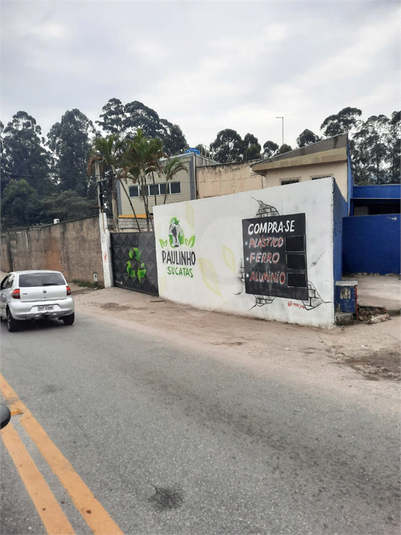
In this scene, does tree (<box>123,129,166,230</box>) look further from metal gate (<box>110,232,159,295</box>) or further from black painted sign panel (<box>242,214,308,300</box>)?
black painted sign panel (<box>242,214,308,300</box>)

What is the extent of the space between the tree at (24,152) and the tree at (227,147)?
33090mm

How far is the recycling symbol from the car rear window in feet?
16.7

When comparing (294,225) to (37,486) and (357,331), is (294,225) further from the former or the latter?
(37,486)

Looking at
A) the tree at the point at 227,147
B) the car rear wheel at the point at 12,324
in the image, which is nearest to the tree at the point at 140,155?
the car rear wheel at the point at 12,324

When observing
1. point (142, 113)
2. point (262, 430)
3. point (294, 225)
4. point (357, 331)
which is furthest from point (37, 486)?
point (142, 113)

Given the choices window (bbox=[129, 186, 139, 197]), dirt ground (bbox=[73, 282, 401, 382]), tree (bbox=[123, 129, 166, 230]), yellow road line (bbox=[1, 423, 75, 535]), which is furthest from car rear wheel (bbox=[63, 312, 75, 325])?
window (bbox=[129, 186, 139, 197])

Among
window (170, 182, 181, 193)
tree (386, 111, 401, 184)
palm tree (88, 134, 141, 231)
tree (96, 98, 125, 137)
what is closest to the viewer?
palm tree (88, 134, 141, 231)

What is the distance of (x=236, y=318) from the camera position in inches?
396

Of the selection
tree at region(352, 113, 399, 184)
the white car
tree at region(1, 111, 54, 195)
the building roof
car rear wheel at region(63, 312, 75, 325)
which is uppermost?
tree at region(1, 111, 54, 195)

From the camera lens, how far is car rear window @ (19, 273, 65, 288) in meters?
9.53

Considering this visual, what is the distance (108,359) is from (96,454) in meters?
3.22

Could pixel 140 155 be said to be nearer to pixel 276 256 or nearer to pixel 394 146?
pixel 276 256

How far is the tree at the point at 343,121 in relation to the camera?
1992 inches

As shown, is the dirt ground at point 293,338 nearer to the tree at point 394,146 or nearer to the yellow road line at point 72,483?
the yellow road line at point 72,483
